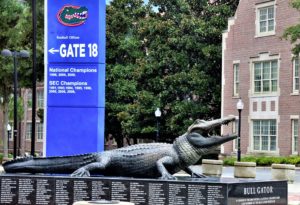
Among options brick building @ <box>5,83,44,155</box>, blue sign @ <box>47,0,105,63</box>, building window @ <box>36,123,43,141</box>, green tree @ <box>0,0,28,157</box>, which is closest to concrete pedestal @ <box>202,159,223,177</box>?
blue sign @ <box>47,0,105,63</box>

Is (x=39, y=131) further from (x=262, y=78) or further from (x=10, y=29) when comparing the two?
(x=262, y=78)

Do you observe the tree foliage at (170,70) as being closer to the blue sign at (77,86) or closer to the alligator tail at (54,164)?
the blue sign at (77,86)

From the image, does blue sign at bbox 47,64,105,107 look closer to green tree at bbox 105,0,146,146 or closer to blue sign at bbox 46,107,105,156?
blue sign at bbox 46,107,105,156

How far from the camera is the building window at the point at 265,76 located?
47156 millimetres

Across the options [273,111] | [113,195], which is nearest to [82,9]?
[113,195]

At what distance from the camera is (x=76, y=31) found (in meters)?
27.5

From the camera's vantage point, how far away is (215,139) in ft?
49.1

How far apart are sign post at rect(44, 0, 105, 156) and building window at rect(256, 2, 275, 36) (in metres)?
22.0

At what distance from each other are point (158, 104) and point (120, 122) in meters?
5.84

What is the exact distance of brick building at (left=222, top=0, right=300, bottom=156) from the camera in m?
45.8

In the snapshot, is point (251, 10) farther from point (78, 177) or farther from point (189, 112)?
point (78, 177)

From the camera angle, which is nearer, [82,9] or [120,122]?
[82,9]

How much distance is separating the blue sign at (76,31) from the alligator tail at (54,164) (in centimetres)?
1127

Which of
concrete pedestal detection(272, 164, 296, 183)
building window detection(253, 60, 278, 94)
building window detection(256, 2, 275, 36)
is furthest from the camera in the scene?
building window detection(256, 2, 275, 36)
